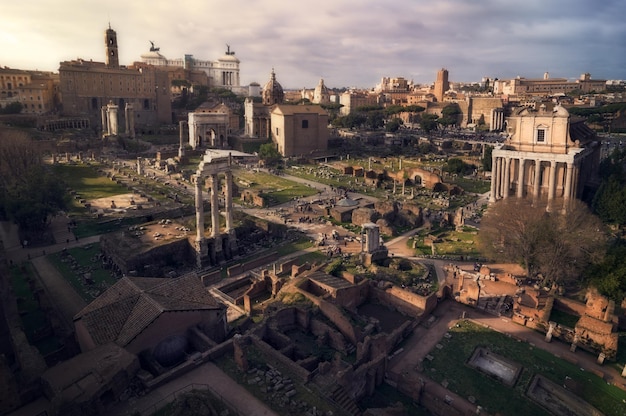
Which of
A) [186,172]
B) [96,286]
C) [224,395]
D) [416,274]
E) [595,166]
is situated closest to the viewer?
[224,395]

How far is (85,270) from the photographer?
1242 inches

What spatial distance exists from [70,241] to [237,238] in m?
14.0

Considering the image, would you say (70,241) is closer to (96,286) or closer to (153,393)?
(96,286)

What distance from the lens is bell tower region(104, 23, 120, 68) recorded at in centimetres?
10662

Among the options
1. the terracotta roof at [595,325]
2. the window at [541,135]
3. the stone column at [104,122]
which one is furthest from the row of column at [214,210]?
the stone column at [104,122]

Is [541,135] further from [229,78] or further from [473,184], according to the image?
[229,78]

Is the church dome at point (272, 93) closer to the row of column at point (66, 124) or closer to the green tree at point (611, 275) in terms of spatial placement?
the row of column at point (66, 124)

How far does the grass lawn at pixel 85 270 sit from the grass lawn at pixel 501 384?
20.6 m

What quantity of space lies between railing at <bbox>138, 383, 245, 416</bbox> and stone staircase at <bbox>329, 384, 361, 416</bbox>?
3575mm

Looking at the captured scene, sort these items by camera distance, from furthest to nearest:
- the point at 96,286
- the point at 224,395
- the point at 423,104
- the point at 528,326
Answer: the point at 423,104 → the point at 96,286 → the point at 528,326 → the point at 224,395

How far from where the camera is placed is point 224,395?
1666 cm

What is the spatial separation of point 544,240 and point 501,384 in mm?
12291

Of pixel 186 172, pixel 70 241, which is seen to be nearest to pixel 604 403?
pixel 70 241

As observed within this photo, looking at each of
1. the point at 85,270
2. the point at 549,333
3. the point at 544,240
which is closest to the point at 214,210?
the point at 85,270
